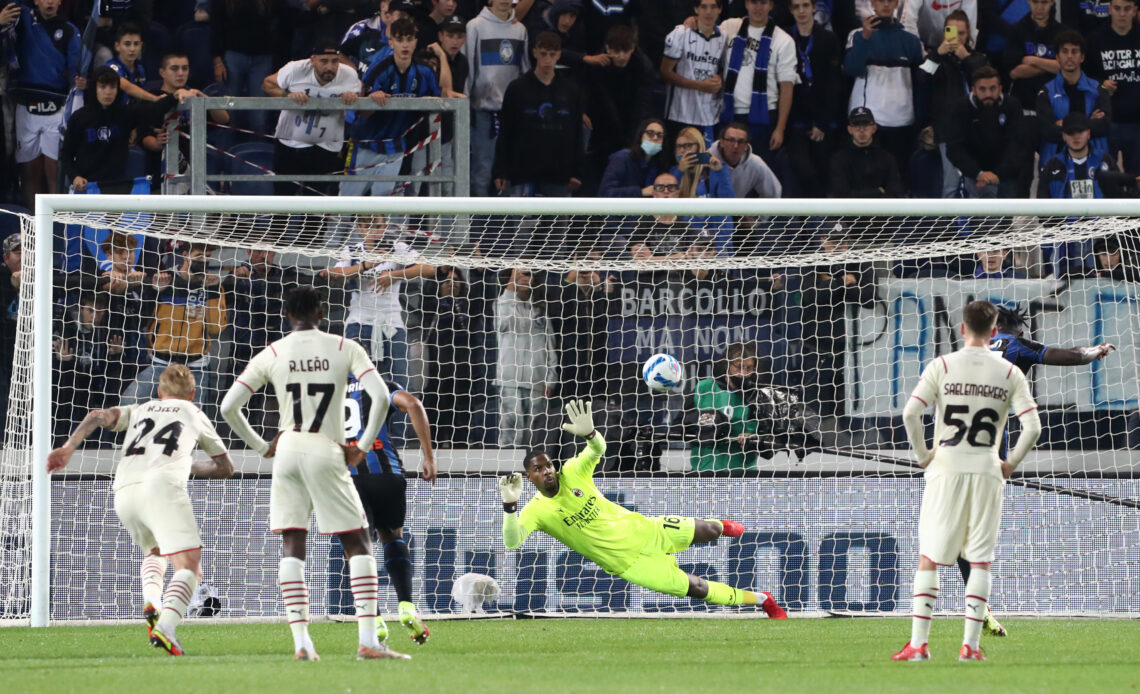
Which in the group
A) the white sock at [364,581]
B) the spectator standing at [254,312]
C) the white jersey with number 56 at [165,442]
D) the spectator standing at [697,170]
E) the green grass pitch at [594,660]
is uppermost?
the spectator standing at [697,170]

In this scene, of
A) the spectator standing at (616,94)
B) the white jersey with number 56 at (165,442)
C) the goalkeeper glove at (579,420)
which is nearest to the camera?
the white jersey with number 56 at (165,442)

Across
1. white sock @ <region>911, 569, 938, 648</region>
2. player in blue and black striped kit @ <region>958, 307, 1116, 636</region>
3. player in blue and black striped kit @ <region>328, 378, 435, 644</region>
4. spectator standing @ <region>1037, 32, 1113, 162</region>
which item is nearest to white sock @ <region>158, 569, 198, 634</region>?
player in blue and black striped kit @ <region>328, 378, 435, 644</region>

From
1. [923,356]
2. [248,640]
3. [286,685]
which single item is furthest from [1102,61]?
[286,685]

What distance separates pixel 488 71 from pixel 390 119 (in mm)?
1073

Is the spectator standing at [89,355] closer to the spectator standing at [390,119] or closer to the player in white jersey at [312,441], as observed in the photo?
the spectator standing at [390,119]

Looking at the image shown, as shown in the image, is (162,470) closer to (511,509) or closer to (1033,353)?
(511,509)

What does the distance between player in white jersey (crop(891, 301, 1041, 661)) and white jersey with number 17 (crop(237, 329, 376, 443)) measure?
2.69 meters

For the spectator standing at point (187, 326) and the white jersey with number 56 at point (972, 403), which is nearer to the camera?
the white jersey with number 56 at point (972, 403)

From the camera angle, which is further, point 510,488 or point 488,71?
point 488,71

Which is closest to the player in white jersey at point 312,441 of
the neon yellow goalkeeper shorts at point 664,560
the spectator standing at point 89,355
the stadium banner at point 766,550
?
the neon yellow goalkeeper shorts at point 664,560

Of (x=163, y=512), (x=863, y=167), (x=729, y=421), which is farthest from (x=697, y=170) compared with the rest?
(x=163, y=512)

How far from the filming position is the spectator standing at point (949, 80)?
13562mm

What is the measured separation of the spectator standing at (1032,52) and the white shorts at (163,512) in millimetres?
9074

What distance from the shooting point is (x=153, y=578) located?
27.3 ft
